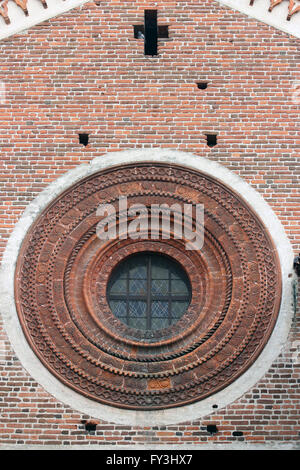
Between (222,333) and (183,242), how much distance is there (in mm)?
→ 1641

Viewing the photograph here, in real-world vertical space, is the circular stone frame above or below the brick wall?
below

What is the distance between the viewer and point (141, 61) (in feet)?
55.7

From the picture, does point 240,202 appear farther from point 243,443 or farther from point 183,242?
point 243,443

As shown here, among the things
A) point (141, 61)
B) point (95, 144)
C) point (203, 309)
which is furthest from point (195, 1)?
point (203, 309)

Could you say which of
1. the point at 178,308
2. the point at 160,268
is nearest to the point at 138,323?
the point at 178,308

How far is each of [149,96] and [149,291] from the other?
3.26 metres

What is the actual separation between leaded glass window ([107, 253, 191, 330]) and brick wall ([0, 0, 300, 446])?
182 centimetres

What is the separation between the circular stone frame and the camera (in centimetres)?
1511

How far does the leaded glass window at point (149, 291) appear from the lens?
52.5ft

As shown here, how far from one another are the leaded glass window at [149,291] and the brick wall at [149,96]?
1816 millimetres

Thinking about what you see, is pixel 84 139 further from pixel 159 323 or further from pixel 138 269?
pixel 159 323

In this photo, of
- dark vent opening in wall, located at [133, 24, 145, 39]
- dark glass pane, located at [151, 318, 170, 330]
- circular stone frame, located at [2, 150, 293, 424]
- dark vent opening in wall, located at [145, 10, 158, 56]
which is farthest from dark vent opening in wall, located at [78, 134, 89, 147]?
dark glass pane, located at [151, 318, 170, 330]

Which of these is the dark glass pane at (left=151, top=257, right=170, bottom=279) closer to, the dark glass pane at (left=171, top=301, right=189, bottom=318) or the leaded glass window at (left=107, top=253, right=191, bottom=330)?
the leaded glass window at (left=107, top=253, right=191, bottom=330)

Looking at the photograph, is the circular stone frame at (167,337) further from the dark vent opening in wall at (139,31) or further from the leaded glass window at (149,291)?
the dark vent opening in wall at (139,31)
